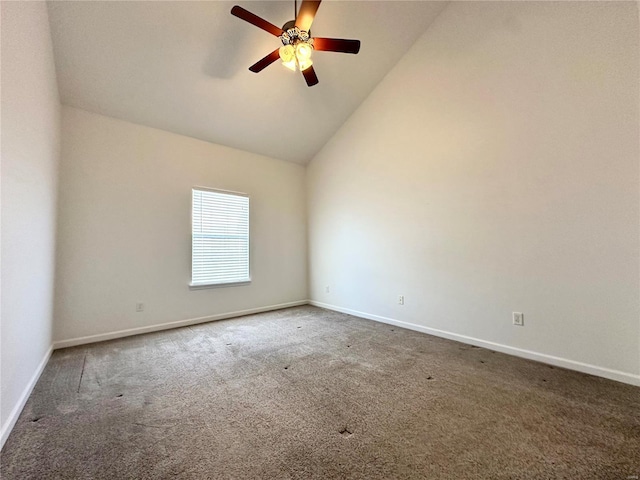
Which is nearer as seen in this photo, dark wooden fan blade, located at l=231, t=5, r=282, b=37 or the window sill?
dark wooden fan blade, located at l=231, t=5, r=282, b=37

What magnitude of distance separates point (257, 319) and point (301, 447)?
292 cm

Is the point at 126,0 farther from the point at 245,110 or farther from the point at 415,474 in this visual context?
the point at 415,474

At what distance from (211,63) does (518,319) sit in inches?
174

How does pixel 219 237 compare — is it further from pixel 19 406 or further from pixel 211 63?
pixel 19 406

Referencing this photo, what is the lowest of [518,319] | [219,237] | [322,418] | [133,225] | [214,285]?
[322,418]

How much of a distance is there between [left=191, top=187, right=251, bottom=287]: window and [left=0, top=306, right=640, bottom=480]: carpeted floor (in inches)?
60.4

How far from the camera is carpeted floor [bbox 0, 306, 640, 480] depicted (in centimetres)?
133

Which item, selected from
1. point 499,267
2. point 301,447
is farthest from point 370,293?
point 301,447

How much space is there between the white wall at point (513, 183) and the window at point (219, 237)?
204 centimetres

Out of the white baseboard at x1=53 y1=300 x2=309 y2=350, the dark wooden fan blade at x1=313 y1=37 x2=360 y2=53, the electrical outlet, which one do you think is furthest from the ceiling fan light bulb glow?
the white baseboard at x1=53 y1=300 x2=309 y2=350

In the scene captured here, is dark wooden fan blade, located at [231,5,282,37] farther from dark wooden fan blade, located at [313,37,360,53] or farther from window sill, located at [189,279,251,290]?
window sill, located at [189,279,251,290]

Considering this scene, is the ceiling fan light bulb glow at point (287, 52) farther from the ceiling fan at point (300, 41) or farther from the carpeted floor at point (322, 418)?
the carpeted floor at point (322, 418)

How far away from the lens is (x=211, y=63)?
3162mm

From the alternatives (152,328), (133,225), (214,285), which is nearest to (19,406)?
(152,328)
